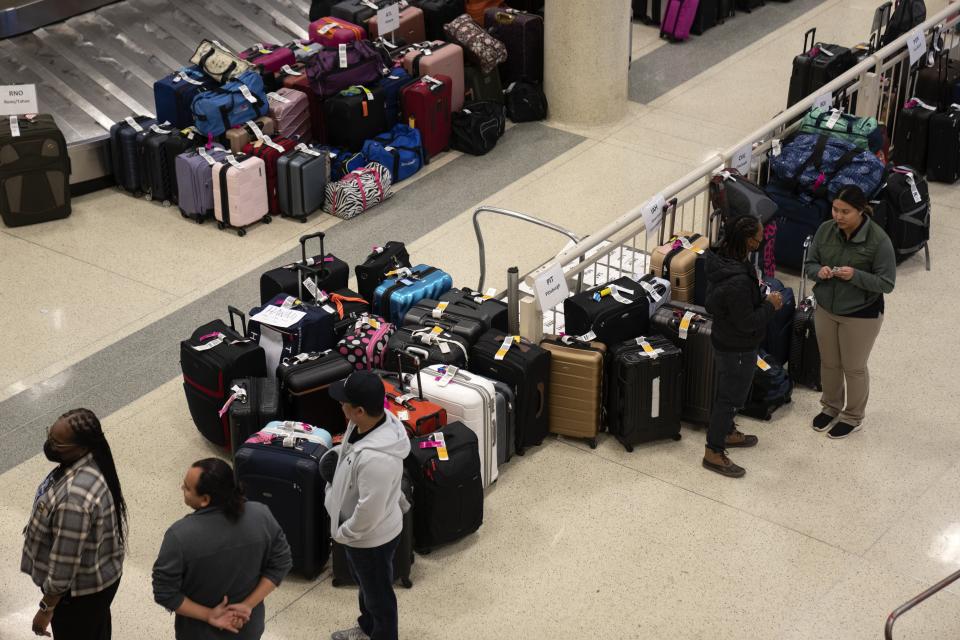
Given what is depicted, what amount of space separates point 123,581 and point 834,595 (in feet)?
10.8

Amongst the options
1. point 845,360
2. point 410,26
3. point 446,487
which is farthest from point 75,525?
point 410,26

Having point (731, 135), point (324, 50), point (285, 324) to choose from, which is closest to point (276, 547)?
point (285, 324)

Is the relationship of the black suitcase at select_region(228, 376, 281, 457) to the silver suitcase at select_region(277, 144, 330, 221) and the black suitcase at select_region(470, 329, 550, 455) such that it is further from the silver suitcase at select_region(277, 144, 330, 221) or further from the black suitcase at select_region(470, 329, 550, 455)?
the silver suitcase at select_region(277, 144, 330, 221)

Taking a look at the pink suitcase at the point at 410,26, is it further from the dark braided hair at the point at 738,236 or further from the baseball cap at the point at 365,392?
the baseball cap at the point at 365,392

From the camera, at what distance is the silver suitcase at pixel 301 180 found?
31.2 ft

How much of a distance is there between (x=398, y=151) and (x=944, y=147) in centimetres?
421

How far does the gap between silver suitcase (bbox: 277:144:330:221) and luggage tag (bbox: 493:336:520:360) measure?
344 cm

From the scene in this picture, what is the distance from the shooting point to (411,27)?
1130 cm

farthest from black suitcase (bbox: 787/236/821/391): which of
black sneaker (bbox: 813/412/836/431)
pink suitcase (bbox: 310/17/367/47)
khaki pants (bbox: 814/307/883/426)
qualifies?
pink suitcase (bbox: 310/17/367/47)

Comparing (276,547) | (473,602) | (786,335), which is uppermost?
(276,547)

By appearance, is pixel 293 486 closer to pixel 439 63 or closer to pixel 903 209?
pixel 903 209

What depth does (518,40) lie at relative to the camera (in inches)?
446

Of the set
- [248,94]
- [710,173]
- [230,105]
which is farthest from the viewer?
[248,94]

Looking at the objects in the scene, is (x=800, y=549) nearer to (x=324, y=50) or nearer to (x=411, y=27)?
(x=324, y=50)
